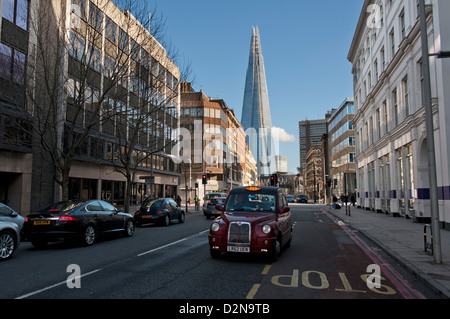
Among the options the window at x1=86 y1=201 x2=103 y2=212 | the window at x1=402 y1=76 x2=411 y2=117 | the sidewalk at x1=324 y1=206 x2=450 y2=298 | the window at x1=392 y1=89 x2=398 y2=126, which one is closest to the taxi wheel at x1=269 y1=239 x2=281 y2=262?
the sidewalk at x1=324 y1=206 x2=450 y2=298

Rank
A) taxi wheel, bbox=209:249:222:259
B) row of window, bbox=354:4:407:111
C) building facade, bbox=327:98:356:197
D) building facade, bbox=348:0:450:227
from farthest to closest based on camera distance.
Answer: building facade, bbox=327:98:356:197, row of window, bbox=354:4:407:111, building facade, bbox=348:0:450:227, taxi wheel, bbox=209:249:222:259

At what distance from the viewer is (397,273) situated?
25.1 ft

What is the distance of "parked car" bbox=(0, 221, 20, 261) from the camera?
354 inches

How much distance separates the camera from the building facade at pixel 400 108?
16.7 m

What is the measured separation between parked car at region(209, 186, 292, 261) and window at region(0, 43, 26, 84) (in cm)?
1379

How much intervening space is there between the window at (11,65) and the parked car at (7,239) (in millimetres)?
10572

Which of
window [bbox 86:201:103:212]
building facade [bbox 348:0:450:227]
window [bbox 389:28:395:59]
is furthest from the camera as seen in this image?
window [bbox 389:28:395:59]

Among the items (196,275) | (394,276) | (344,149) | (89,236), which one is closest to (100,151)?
(89,236)

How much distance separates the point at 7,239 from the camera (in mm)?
9188

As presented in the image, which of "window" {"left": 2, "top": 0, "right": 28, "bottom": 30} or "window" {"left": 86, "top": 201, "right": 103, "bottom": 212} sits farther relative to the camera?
"window" {"left": 2, "top": 0, "right": 28, "bottom": 30}

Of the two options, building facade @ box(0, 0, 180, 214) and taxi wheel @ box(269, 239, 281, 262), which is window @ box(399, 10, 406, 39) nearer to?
building facade @ box(0, 0, 180, 214)
